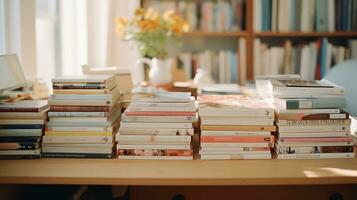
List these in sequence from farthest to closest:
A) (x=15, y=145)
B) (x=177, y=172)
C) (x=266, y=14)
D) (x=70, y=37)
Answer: (x=266, y=14) → (x=70, y=37) → (x=15, y=145) → (x=177, y=172)

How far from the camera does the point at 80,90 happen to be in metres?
1.33

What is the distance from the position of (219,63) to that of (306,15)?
0.66 meters

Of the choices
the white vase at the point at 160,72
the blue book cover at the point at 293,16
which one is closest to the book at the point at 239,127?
the white vase at the point at 160,72

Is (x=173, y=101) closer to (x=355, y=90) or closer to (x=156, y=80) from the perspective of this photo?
(x=156, y=80)

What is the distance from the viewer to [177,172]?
1167 mm

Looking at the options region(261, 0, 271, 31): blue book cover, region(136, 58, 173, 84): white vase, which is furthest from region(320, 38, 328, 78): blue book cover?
region(136, 58, 173, 84): white vase

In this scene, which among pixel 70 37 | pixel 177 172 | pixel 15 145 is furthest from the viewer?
pixel 70 37

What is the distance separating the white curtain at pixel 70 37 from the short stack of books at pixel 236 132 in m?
0.91

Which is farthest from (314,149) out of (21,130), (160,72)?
(160,72)

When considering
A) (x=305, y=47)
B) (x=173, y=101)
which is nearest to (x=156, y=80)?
(x=173, y=101)

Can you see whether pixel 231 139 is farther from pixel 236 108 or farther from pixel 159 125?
pixel 159 125

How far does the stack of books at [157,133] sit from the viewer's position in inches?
50.8

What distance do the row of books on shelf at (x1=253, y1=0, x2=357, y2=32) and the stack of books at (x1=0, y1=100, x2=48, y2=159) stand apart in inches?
72.5

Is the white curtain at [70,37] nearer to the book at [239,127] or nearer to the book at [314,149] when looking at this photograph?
the book at [239,127]
